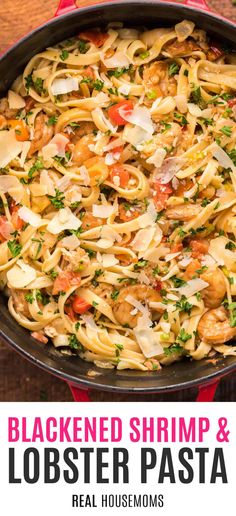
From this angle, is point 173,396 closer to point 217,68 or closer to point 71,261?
point 71,261

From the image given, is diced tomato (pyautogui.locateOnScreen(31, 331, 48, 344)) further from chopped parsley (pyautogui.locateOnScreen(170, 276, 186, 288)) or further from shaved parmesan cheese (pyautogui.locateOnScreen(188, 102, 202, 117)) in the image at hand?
shaved parmesan cheese (pyautogui.locateOnScreen(188, 102, 202, 117))

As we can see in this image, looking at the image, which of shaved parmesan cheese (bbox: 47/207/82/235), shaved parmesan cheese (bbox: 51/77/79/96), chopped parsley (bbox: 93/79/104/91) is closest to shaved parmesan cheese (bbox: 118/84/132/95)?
chopped parsley (bbox: 93/79/104/91)


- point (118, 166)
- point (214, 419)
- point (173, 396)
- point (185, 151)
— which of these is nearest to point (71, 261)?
point (118, 166)

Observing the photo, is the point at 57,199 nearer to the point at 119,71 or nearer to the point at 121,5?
the point at 119,71

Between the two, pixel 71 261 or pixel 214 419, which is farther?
pixel 214 419

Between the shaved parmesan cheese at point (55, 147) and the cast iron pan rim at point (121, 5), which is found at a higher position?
the cast iron pan rim at point (121, 5)

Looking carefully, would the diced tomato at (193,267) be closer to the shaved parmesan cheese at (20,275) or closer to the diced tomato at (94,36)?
the shaved parmesan cheese at (20,275)

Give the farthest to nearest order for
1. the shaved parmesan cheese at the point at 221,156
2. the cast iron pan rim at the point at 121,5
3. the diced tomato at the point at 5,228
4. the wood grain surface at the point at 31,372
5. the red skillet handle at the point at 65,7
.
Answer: the wood grain surface at the point at 31,372 < the diced tomato at the point at 5,228 < the shaved parmesan cheese at the point at 221,156 < the red skillet handle at the point at 65,7 < the cast iron pan rim at the point at 121,5

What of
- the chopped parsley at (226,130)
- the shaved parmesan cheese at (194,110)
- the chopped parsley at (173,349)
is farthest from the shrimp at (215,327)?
the shaved parmesan cheese at (194,110)
